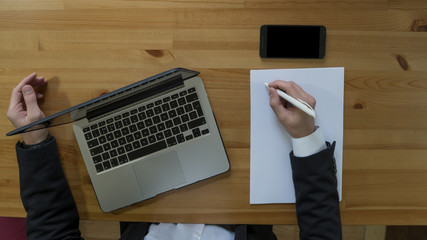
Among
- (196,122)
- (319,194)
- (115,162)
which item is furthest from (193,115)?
(319,194)

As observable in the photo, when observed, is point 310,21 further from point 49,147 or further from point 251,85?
point 49,147

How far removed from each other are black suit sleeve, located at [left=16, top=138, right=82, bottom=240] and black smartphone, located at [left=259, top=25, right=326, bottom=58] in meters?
0.58

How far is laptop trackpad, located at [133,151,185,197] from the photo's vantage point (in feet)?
2.40

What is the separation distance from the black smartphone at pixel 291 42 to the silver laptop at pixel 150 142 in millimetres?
186

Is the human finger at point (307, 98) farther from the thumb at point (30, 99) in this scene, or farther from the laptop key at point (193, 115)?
the thumb at point (30, 99)

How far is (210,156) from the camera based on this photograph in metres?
0.73

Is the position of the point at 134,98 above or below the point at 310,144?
above

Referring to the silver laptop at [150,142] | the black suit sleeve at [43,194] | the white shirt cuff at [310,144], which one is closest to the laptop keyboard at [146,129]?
the silver laptop at [150,142]

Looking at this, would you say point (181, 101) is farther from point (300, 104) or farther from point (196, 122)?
point (300, 104)

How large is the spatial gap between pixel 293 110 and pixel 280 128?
0.20 feet

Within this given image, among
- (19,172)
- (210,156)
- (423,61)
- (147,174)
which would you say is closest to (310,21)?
(423,61)

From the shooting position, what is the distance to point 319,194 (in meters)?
0.69

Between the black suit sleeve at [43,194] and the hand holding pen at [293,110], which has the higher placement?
the hand holding pen at [293,110]

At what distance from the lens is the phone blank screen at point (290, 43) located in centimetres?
71
